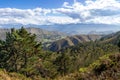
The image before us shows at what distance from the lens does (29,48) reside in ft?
196

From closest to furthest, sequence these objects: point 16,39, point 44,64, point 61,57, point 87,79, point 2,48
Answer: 1. point 87,79
2. point 16,39
3. point 2,48
4. point 44,64
5. point 61,57

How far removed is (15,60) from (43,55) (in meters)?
14.7

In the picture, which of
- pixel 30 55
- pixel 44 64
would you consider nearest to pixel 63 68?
pixel 44 64

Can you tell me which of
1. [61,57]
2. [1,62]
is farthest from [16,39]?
[61,57]

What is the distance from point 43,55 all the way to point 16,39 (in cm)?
1829

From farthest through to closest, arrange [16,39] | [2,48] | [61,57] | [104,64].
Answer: [61,57] → [2,48] → [16,39] → [104,64]

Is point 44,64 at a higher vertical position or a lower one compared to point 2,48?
lower

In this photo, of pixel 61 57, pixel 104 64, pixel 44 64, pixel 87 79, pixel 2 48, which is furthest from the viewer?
pixel 61 57

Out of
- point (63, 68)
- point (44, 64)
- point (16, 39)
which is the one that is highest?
point (16, 39)

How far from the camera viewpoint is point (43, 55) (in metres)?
73.5

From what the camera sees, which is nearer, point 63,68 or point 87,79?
point 87,79

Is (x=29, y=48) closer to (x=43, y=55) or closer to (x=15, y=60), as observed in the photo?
(x=15, y=60)

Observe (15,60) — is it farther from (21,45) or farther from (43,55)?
(43,55)

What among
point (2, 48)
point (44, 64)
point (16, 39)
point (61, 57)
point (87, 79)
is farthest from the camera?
point (61, 57)
